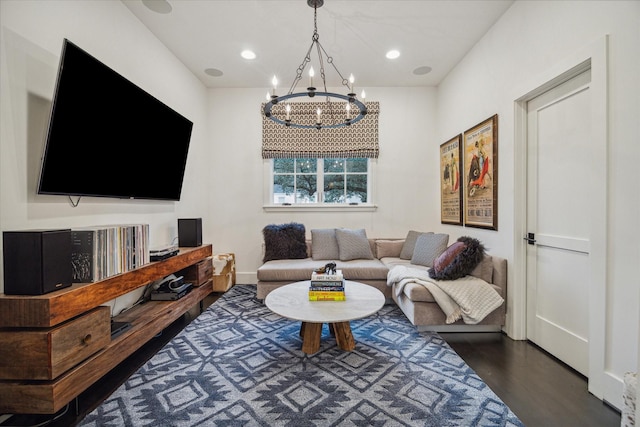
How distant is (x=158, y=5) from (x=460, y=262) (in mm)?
3471

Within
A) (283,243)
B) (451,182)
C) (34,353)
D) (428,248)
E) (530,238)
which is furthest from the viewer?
(283,243)

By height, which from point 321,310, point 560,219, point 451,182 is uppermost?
point 451,182

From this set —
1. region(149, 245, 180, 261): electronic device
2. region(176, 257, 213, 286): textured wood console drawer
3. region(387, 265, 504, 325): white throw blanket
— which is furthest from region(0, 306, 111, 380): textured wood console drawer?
region(387, 265, 504, 325): white throw blanket

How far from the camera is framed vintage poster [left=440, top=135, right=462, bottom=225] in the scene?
11.1ft

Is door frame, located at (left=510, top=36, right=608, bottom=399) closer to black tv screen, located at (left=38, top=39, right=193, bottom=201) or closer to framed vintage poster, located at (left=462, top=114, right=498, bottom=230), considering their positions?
framed vintage poster, located at (left=462, top=114, right=498, bottom=230)

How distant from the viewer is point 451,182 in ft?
11.6

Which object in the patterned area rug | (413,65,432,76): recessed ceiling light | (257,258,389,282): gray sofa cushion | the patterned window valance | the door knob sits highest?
(413,65,432,76): recessed ceiling light

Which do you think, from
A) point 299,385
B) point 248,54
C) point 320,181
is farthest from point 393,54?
point 299,385

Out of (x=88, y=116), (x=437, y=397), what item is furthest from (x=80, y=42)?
(x=437, y=397)

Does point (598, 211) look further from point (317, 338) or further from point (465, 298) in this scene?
point (317, 338)

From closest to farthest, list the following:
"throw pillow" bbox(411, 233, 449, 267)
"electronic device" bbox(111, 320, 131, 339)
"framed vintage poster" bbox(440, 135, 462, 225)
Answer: "electronic device" bbox(111, 320, 131, 339)
"throw pillow" bbox(411, 233, 449, 267)
"framed vintage poster" bbox(440, 135, 462, 225)

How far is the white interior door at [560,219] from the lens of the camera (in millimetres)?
1867

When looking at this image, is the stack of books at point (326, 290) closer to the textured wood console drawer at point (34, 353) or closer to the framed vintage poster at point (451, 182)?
the textured wood console drawer at point (34, 353)

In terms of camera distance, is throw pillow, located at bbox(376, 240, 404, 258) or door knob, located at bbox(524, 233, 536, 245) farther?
throw pillow, located at bbox(376, 240, 404, 258)
